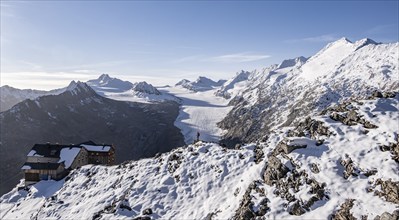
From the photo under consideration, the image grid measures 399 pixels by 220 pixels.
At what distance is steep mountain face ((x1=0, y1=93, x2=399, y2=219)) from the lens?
32.2 metres

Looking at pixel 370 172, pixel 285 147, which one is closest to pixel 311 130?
pixel 285 147

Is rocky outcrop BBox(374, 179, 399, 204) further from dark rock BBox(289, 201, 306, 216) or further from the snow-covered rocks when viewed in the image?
the snow-covered rocks

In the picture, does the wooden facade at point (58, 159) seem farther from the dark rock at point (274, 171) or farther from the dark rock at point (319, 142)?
the dark rock at point (319, 142)

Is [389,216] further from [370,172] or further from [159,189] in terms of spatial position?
[159,189]

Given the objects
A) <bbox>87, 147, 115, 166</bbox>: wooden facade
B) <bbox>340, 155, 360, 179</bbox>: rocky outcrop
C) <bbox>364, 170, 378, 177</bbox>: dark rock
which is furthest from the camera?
<bbox>87, 147, 115, 166</bbox>: wooden facade

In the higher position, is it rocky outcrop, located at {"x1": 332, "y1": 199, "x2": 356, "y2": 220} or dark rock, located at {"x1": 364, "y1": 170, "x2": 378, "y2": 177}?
dark rock, located at {"x1": 364, "y1": 170, "x2": 378, "y2": 177}

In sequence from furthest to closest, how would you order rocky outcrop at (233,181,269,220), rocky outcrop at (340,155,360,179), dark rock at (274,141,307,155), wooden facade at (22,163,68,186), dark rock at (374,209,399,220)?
wooden facade at (22,163,68,186)
dark rock at (274,141,307,155)
rocky outcrop at (233,181,269,220)
rocky outcrop at (340,155,360,179)
dark rock at (374,209,399,220)

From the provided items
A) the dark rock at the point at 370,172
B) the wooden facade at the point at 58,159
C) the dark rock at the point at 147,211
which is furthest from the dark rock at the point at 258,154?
the wooden facade at the point at 58,159

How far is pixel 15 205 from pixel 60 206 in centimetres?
1669

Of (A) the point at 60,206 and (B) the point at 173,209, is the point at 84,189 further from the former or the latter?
(B) the point at 173,209

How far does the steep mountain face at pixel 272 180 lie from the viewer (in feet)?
106

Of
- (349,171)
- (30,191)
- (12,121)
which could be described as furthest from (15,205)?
(12,121)

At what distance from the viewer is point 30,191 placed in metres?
70.4

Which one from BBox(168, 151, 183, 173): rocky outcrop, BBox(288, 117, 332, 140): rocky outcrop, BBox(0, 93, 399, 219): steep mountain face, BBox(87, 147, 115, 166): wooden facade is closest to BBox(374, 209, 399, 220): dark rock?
BBox(0, 93, 399, 219): steep mountain face
